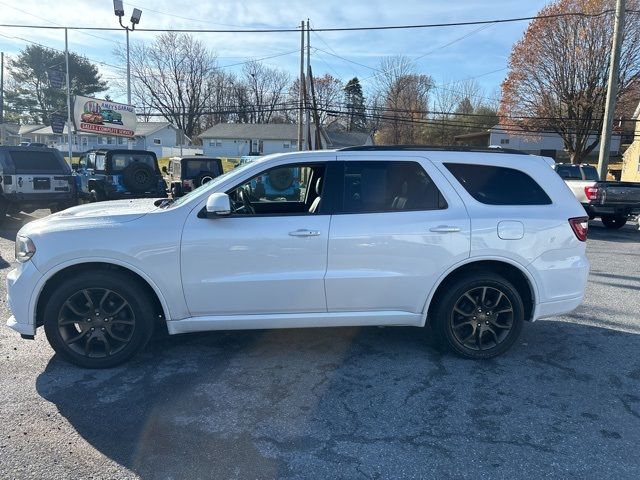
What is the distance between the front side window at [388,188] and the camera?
408 centimetres

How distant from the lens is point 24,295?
3793 millimetres

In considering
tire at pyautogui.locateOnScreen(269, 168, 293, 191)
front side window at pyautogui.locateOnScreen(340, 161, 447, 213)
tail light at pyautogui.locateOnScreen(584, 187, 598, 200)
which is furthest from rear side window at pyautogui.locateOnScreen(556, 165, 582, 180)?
front side window at pyautogui.locateOnScreen(340, 161, 447, 213)

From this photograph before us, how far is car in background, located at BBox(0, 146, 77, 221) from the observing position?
432 inches

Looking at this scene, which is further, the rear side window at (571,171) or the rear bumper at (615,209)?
the rear side window at (571,171)

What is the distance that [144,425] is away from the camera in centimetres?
316

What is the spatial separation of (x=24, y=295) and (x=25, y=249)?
362 millimetres

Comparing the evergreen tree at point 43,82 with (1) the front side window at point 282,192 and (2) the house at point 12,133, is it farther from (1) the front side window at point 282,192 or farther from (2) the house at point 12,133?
(1) the front side window at point 282,192

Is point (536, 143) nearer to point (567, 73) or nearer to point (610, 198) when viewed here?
point (567, 73)

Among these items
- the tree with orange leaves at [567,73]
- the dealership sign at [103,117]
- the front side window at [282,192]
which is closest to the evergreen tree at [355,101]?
the tree with orange leaves at [567,73]

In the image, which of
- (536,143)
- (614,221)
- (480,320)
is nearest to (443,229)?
(480,320)

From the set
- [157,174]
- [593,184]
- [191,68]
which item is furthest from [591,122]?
[191,68]

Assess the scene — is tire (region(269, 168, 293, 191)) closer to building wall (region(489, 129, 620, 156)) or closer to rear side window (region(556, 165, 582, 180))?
rear side window (region(556, 165, 582, 180))

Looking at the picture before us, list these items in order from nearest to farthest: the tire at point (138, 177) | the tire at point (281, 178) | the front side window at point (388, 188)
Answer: the front side window at point (388, 188)
the tire at point (281, 178)
the tire at point (138, 177)

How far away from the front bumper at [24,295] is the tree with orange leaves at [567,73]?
29.6 meters
